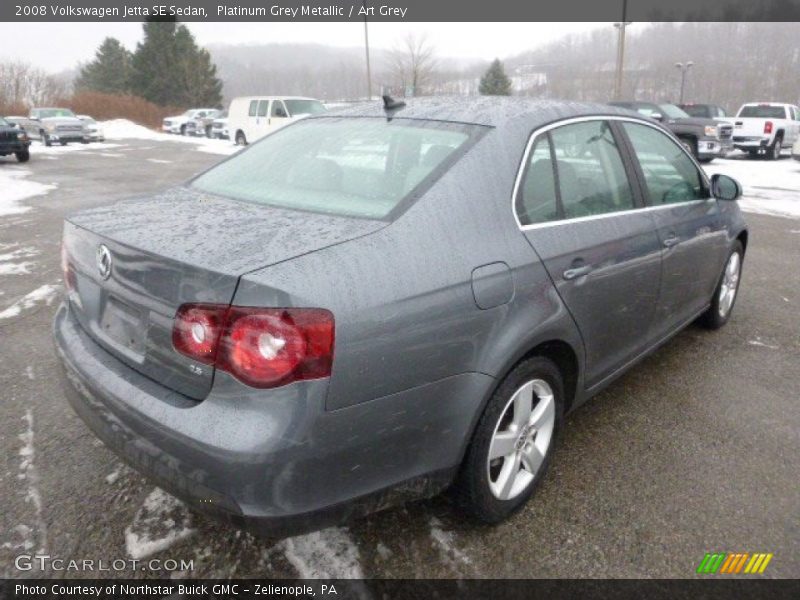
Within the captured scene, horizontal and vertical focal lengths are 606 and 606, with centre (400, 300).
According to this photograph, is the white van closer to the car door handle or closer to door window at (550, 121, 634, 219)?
door window at (550, 121, 634, 219)

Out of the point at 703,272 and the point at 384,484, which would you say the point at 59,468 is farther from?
the point at 703,272

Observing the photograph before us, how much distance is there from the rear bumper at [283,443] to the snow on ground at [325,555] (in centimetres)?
35

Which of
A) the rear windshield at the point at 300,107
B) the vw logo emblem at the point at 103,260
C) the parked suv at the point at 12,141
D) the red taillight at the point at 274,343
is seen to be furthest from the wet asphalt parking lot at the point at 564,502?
the rear windshield at the point at 300,107

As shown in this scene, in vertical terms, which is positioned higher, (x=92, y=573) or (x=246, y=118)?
(x=246, y=118)

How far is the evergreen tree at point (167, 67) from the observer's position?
58.7 meters

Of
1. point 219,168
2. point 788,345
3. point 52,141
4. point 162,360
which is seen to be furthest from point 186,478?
point 52,141

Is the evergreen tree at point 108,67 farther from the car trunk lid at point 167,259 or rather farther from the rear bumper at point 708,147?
the car trunk lid at point 167,259

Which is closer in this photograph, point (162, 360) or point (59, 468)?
point (162, 360)

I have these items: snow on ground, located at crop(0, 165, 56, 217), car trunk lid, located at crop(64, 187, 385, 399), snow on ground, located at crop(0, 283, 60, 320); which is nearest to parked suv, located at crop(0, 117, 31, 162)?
snow on ground, located at crop(0, 165, 56, 217)

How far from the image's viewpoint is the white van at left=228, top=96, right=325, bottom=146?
20766mm

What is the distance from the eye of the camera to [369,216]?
2.06 meters

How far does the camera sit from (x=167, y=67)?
5906 centimetres

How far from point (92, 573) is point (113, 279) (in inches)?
39.8

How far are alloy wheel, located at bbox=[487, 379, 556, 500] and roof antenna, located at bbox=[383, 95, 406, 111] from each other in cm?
143
